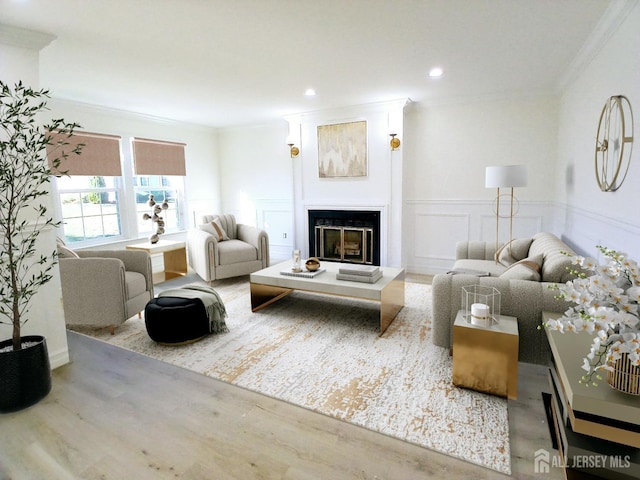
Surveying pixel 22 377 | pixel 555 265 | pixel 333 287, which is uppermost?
pixel 555 265

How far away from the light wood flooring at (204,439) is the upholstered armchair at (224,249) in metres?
2.20

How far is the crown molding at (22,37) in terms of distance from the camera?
90.2 inches

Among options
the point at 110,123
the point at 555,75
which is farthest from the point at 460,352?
the point at 110,123

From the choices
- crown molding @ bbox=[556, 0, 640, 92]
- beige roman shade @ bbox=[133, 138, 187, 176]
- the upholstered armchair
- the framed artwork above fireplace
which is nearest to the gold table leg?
the upholstered armchair

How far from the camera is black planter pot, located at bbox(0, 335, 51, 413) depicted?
2.07m

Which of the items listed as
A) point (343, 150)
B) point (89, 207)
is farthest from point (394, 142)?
point (89, 207)

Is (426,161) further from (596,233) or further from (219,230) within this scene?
(219,230)

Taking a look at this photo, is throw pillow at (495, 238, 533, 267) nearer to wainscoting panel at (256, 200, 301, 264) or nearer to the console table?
the console table

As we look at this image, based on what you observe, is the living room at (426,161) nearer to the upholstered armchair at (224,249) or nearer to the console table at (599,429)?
the upholstered armchair at (224,249)

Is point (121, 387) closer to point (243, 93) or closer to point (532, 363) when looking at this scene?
point (532, 363)

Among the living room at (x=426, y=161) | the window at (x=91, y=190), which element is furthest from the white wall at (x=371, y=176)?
the window at (x=91, y=190)

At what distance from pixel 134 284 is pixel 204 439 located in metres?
1.95

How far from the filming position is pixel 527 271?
2.39 meters

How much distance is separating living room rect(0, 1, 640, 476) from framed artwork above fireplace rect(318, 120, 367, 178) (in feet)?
0.31
